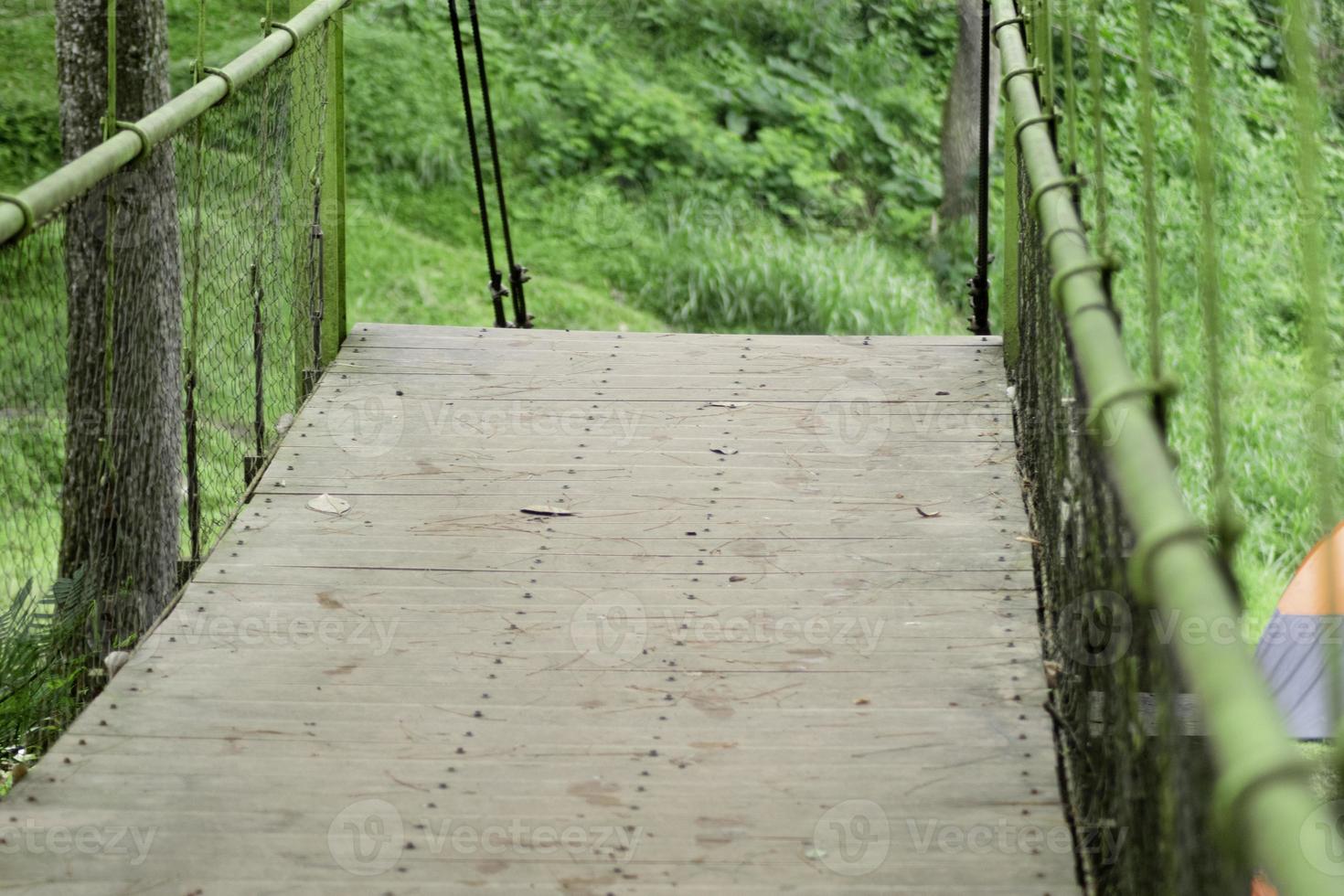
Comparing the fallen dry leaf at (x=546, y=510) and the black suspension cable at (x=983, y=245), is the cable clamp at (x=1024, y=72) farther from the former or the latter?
the fallen dry leaf at (x=546, y=510)

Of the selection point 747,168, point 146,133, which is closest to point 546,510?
point 146,133

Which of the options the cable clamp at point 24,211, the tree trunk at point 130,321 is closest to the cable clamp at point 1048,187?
the cable clamp at point 24,211

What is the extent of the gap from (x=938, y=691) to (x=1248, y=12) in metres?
8.96

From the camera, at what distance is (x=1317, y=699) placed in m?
4.60

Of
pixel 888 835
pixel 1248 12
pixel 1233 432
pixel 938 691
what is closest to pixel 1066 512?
pixel 938 691

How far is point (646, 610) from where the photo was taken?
301cm

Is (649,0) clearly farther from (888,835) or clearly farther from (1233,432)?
(888,835)

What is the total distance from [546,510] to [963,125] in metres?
6.86

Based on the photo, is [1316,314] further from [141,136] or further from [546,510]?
[141,136]

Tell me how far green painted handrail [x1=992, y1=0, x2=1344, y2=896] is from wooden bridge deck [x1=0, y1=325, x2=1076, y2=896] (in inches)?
32.6

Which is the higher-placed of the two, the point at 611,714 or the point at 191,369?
the point at 191,369

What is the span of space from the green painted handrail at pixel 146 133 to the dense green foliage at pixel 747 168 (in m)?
4.02

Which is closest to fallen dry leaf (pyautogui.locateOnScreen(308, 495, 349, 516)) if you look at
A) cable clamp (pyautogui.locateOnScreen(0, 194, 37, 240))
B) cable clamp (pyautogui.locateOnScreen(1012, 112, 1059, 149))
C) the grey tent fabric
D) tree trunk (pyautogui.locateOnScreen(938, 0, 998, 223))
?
cable clamp (pyautogui.locateOnScreen(0, 194, 37, 240))

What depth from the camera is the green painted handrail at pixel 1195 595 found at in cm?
109
